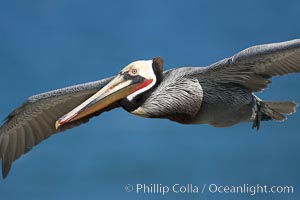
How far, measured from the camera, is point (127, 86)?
32.7 feet

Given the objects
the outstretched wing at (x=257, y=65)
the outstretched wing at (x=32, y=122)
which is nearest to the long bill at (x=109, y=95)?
the outstretched wing at (x=257, y=65)

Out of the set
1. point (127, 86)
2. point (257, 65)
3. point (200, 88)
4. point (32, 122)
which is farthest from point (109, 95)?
point (32, 122)

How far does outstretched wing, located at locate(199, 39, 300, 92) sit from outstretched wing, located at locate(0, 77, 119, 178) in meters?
2.43

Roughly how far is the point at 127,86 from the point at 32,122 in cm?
273

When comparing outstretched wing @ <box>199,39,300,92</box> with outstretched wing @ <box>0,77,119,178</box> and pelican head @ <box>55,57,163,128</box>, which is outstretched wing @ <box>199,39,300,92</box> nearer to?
pelican head @ <box>55,57,163,128</box>

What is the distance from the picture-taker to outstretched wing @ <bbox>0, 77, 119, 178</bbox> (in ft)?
37.6

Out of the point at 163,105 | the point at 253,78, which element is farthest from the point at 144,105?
the point at 253,78

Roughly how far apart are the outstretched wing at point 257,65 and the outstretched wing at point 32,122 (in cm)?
243

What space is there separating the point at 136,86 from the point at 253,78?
1.89 meters

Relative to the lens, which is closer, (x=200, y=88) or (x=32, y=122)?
(x=200, y=88)

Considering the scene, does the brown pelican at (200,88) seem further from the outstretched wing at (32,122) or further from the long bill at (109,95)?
the outstretched wing at (32,122)

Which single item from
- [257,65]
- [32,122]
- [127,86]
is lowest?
[32,122]

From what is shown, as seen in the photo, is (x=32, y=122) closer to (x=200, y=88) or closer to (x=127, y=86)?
(x=127, y=86)

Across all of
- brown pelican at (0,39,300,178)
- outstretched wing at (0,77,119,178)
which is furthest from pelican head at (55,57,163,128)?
outstretched wing at (0,77,119,178)
